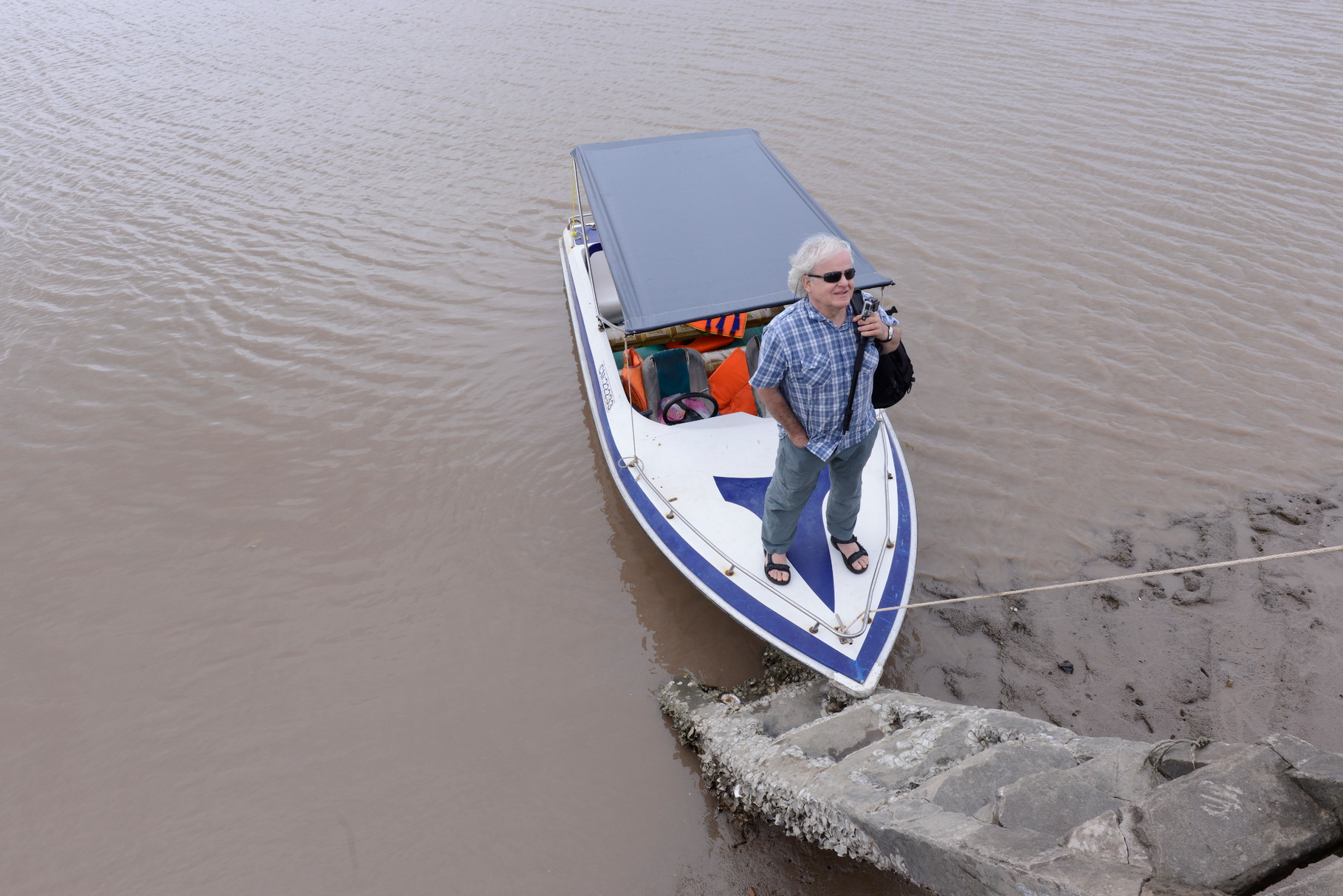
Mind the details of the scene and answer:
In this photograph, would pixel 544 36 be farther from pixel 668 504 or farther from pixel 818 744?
Answer: pixel 818 744

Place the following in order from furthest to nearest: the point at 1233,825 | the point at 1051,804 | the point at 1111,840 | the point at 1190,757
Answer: the point at 1051,804
the point at 1190,757
the point at 1111,840
the point at 1233,825

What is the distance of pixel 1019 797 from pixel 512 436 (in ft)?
14.5

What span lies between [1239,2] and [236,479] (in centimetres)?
1606

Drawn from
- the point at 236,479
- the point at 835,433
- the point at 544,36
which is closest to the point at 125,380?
the point at 236,479

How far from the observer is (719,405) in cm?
514

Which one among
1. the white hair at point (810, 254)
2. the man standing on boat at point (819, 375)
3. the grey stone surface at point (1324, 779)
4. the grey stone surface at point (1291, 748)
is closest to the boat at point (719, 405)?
the man standing on boat at point (819, 375)

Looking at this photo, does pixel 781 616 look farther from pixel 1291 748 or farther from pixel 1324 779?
pixel 1324 779

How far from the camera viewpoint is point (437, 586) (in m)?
4.80

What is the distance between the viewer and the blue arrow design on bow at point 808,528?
153 inches

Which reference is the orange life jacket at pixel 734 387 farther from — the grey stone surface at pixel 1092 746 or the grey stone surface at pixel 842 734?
the grey stone surface at pixel 1092 746

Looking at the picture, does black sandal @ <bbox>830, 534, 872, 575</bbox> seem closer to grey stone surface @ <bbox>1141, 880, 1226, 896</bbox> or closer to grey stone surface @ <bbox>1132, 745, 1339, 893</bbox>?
grey stone surface @ <bbox>1132, 745, 1339, 893</bbox>

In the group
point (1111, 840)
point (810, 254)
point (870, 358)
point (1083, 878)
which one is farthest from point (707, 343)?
point (1083, 878)

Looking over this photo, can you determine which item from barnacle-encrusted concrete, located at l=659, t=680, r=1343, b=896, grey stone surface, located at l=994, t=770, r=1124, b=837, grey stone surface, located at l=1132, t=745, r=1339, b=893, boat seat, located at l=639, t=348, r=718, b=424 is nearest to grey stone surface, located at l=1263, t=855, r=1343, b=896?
barnacle-encrusted concrete, located at l=659, t=680, r=1343, b=896

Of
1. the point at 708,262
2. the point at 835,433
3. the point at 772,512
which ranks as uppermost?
the point at 708,262
